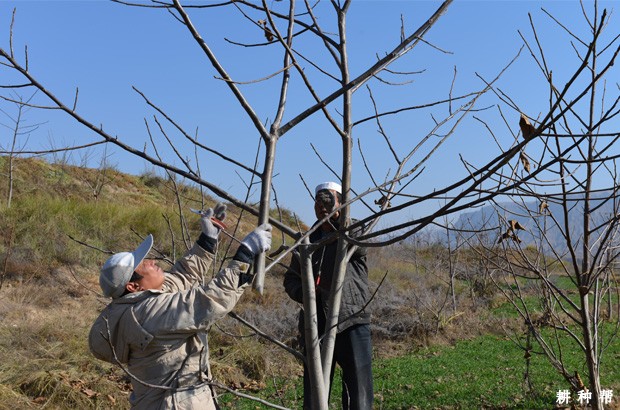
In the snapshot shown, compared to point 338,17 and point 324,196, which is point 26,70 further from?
point 324,196

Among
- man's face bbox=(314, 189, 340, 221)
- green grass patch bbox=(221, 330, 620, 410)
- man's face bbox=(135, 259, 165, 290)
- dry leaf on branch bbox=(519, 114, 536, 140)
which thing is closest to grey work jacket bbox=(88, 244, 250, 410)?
man's face bbox=(135, 259, 165, 290)

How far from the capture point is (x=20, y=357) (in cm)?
665

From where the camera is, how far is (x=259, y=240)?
1993 millimetres

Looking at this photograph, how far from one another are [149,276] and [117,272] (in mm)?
167

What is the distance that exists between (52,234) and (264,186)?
1114 centimetres

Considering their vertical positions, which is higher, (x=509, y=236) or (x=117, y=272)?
(x=509, y=236)

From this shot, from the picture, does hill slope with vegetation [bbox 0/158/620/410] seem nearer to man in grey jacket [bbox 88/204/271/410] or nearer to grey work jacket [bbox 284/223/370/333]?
man in grey jacket [bbox 88/204/271/410]

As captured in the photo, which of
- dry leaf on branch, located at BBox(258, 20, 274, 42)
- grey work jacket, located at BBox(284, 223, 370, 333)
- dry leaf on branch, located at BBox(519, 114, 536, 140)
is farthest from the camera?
grey work jacket, located at BBox(284, 223, 370, 333)

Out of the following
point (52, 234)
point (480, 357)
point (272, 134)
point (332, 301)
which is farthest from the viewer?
point (52, 234)

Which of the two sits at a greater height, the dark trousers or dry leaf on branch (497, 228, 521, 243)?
dry leaf on branch (497, 228, 521, 243)

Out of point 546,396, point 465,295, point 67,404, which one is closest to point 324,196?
point 67,404

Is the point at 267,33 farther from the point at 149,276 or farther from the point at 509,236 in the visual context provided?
the point at 509,236

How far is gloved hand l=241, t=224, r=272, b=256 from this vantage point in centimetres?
198

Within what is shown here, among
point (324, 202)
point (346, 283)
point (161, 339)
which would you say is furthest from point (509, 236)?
point (161, 339)
